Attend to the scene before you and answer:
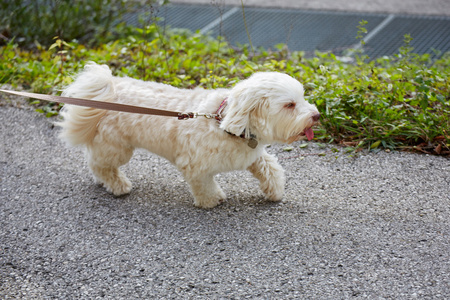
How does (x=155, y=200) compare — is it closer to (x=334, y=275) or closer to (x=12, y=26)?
(x=334, y=275)

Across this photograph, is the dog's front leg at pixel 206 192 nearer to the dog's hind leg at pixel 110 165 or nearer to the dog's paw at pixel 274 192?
the dog's paw at pixel 274 192

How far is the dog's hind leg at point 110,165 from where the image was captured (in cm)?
379

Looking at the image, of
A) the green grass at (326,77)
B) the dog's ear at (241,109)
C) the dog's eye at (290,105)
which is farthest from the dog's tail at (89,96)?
the green grass at (326,77)

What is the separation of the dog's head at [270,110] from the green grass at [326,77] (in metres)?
1.38

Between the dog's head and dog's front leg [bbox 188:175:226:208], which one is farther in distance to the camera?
dog's front leg [bbox 188:175:226:208]

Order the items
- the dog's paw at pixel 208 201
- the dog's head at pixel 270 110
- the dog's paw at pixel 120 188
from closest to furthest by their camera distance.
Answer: the dog's head at pixel 270 110 → the dog's paw at pixel 208 201 → the dog's paw at pixel 120 188

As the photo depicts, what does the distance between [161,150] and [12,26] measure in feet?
15.1

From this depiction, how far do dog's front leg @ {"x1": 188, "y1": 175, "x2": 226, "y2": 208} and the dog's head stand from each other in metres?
0.52

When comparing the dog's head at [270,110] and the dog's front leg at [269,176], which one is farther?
the dog's front leg at [269,176]

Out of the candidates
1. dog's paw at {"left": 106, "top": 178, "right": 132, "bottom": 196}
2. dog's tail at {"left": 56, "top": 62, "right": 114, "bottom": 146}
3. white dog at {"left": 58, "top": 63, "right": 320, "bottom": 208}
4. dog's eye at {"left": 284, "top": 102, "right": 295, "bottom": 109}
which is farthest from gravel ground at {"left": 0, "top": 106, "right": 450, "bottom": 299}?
dog's eye at {"left": 284, "top": 102, "right": 295, "bottom": 109}

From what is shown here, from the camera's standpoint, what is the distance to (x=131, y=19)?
7.93m

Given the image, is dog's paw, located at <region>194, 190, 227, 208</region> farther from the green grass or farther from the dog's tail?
the green grass

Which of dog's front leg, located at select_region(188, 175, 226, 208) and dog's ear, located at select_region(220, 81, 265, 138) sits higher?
dog's ear, located at select_region(220, 81, 265, 138)

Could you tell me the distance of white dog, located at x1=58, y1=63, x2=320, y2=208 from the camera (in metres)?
3.24
